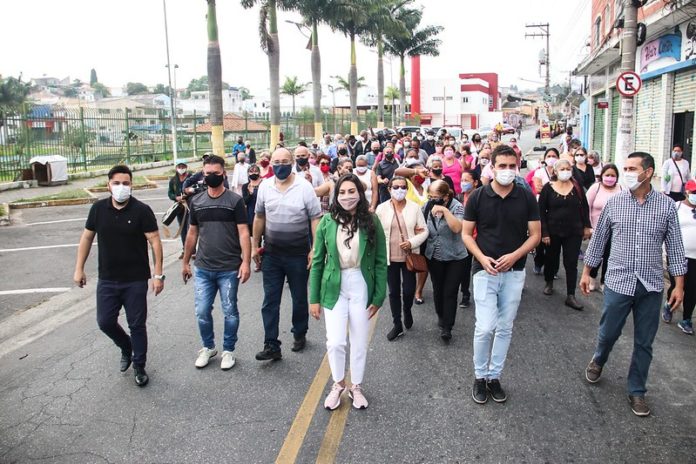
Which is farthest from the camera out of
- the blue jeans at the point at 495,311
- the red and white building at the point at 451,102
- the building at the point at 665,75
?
the red and white building at the point at 451,102

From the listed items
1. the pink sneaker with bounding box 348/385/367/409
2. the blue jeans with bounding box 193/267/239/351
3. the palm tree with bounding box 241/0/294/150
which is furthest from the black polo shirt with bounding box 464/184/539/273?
the palm tree with bounding box 241/0/294/150

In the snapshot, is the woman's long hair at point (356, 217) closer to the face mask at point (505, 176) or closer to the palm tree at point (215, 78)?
the face mask at point (505, 176)

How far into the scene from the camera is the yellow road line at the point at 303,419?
12.8ft

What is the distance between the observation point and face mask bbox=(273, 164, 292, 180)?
5531mm

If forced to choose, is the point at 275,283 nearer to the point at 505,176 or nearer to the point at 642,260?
the point at 505,176

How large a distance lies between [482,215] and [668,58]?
15346mm

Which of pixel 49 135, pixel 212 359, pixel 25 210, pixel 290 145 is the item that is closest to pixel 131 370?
pixel 212 359

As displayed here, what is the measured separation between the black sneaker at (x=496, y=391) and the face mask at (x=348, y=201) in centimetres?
174

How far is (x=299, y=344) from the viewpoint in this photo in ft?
19.2

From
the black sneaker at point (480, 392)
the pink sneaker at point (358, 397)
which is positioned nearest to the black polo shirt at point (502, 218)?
the black sneaker at point (480, 392)

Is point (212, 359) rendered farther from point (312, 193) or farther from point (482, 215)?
point (482, 215)

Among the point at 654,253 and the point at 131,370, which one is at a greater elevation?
the point at 654,253

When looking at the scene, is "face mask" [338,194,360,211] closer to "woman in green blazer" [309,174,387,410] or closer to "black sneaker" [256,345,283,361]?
"woman in green blazer" [309,174,387,410]

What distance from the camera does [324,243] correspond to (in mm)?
4590
